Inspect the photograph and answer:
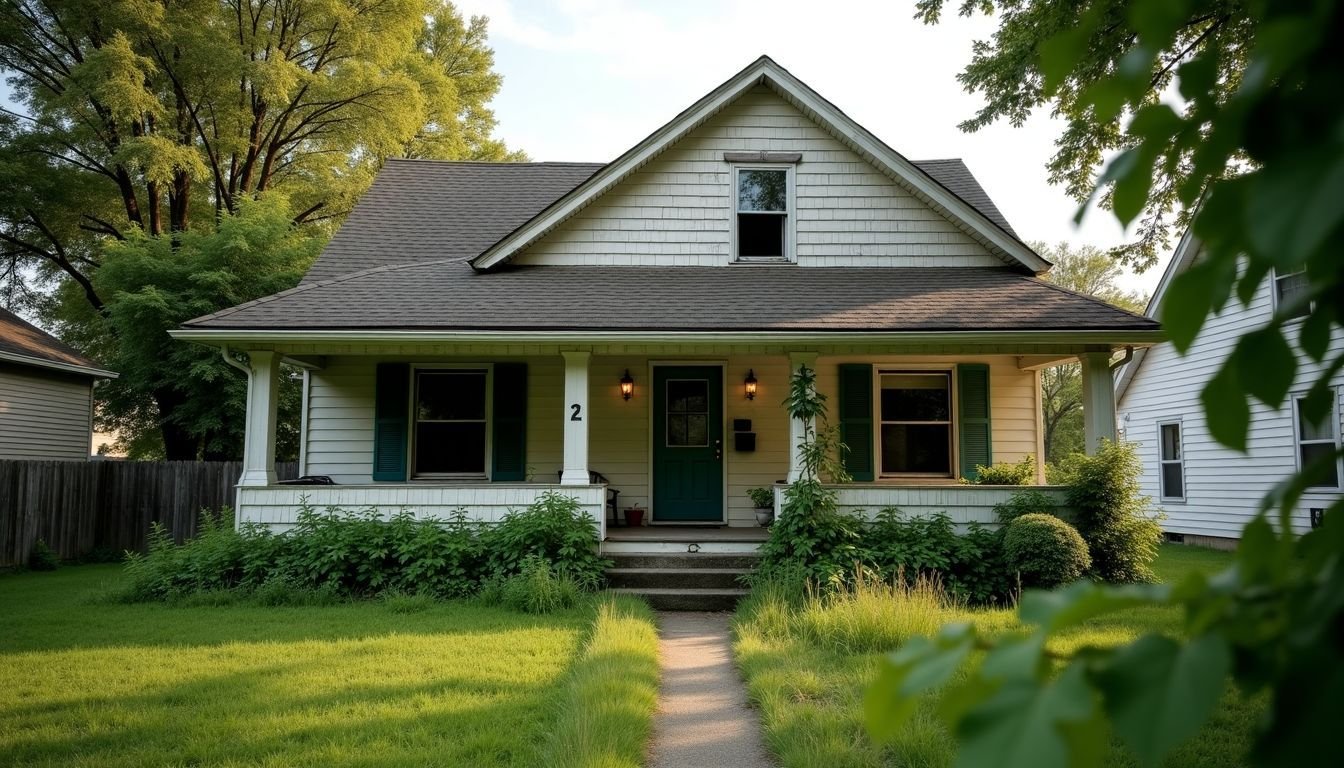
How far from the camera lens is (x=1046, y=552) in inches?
328

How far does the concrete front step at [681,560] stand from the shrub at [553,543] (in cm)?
37

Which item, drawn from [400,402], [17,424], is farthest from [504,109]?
[400,402]

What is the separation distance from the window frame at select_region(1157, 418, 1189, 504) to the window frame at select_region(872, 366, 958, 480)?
734cm

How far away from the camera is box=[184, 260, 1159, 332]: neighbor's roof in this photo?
9.47m

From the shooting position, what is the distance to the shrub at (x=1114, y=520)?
9047mm

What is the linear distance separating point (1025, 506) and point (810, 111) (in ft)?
19.7

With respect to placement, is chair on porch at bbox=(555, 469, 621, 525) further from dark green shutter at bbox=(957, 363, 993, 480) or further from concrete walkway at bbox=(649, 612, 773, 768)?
dark green shutter at bbox=(957, 363, 993, 480)

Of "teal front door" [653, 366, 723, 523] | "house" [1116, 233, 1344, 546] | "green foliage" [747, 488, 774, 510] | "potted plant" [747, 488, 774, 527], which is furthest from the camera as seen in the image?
"house" [1116, 233, 1344, 546]

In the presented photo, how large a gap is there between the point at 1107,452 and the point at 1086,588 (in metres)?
9.71

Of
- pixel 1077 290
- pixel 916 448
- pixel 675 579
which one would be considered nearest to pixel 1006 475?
pixel 916 448

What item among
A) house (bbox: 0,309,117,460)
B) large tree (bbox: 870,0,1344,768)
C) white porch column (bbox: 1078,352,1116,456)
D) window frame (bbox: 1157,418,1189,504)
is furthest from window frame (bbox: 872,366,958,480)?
house (bbox: 0,309,117,460)

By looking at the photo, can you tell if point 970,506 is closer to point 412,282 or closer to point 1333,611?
point 412,282

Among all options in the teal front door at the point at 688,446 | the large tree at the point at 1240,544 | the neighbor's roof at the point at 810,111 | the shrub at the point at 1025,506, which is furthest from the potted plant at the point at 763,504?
the large tree at the point at 1240,544

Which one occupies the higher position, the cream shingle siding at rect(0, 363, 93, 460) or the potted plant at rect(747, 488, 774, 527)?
the cream shingle siding at rect(0, 363, 93, 460)
